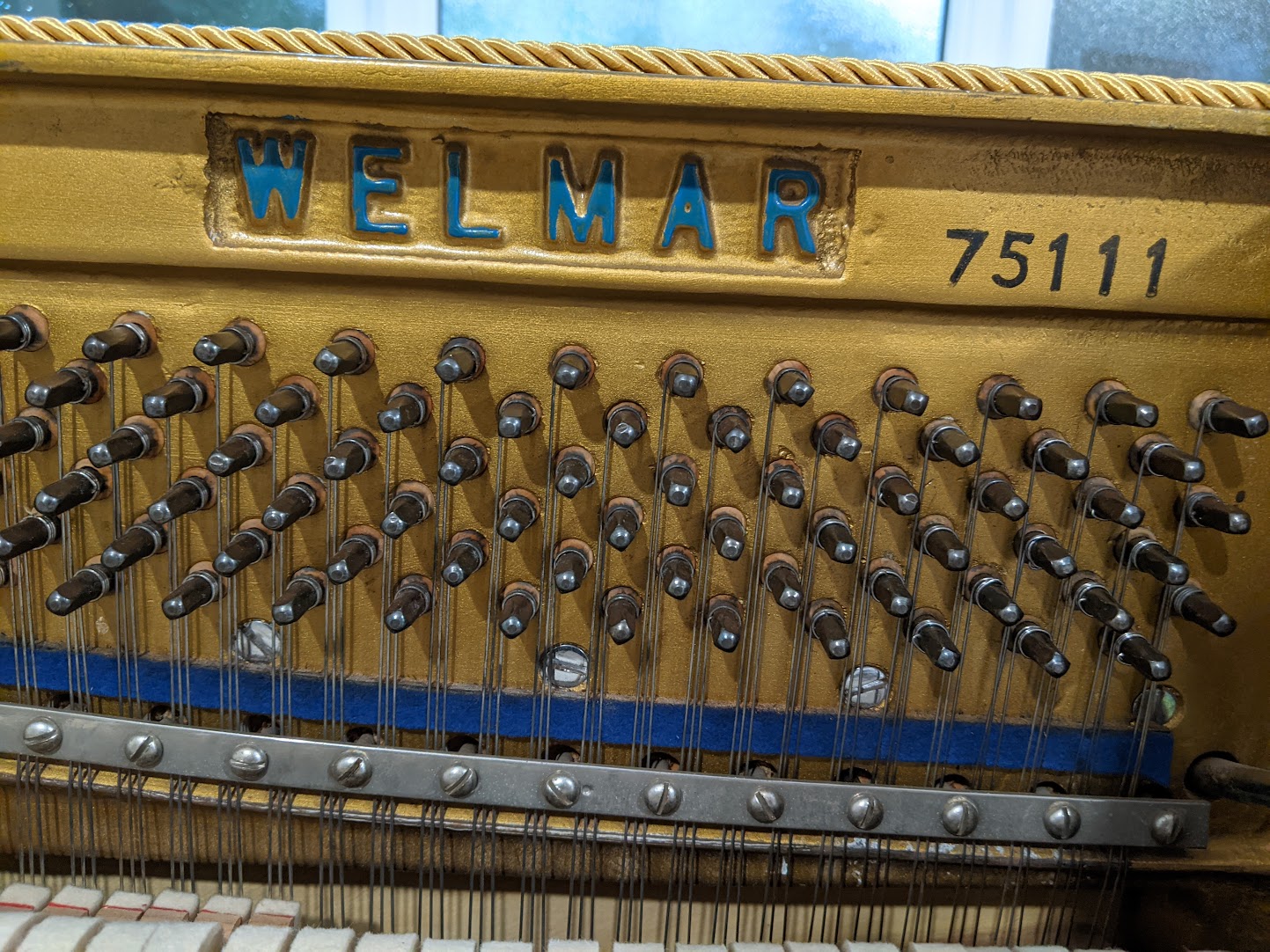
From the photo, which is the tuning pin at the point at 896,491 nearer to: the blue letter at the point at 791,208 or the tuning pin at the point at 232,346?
the blue letter at the point at 791,208

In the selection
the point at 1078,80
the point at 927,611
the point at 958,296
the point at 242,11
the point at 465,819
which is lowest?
the point at 465,819

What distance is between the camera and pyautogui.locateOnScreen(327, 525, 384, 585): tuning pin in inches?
46.1

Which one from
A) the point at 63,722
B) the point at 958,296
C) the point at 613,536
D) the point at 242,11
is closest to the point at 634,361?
the point at 613,536

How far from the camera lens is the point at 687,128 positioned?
45.4 inches

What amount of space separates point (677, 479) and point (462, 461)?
0.27 metres

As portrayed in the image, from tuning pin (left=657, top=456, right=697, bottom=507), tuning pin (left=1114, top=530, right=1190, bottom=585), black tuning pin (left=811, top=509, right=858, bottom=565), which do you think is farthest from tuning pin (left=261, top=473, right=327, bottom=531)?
tuning pin (left=1114, top=530, right=1190, bottom=585)

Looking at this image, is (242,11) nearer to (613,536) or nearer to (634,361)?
(634,361)

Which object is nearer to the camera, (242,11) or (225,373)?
(225,373)

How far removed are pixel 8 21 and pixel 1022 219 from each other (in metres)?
1.28

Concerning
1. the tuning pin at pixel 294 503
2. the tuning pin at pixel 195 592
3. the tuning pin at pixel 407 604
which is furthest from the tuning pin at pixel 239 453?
the tuning pin at pixel 407 604

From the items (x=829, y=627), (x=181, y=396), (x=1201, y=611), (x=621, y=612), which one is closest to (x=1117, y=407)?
(x=1201, y=611)

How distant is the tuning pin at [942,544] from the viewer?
3.84 ft

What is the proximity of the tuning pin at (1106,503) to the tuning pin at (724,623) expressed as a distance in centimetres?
50

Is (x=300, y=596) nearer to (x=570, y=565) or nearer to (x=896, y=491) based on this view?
(x=570, y=565)
